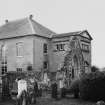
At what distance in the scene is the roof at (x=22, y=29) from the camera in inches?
1503

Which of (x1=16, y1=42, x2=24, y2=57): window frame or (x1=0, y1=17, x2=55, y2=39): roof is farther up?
(x1=0, y1=17, x2=55, y2=39): roof

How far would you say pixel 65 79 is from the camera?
32.8 metres

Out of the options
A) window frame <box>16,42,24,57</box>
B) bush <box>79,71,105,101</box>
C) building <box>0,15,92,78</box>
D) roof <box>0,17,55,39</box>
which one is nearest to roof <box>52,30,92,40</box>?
building <box>0,15,92,78</box>

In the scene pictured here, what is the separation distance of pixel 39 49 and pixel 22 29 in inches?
191

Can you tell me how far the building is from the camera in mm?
37219

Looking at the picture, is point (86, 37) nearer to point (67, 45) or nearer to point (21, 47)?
point (67, 45)

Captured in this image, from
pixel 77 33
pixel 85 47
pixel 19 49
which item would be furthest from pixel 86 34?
pixel 19 49

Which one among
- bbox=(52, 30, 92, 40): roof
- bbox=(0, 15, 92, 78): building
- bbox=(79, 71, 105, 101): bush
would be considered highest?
bbox=(52, 30, 92, 40): roof

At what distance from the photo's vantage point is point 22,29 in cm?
3938

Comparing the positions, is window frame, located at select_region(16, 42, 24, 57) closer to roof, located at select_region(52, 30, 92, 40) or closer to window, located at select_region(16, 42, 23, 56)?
window, located at select_region(16, 42, 23, 56)

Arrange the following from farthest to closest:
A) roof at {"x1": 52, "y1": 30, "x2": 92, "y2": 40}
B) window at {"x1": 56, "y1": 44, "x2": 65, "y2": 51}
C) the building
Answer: window at {"x1": 56, "y1": 44, "x2": 65, "y2": 51} < roof at {"x1": 52, "y1": 30, "x2": 92, "y2": 40} < the building

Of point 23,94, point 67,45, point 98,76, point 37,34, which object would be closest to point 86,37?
point 67,45

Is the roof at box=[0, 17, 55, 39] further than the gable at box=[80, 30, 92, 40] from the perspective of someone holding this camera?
No

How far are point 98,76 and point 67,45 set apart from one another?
17771 millimetres
